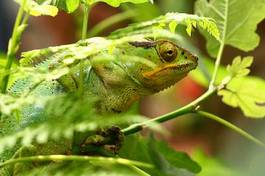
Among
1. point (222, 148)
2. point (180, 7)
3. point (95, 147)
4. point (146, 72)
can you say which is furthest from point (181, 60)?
point (222, 148)

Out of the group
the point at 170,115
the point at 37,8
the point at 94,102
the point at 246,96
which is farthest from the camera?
the point at 246,96

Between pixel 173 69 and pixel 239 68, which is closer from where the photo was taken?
pixel 239 68

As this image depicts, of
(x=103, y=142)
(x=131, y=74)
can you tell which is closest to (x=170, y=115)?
(x=103, y=142)

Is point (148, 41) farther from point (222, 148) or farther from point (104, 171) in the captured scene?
point (222, 148)

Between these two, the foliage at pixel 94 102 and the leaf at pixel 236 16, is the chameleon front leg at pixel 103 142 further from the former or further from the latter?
the leaf at pixel 236 16

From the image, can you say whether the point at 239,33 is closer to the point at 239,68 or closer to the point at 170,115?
the point at 239,68

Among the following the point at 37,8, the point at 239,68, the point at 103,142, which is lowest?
the point at 103,142

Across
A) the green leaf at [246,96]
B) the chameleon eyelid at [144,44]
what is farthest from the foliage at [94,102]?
the chameleon eyelid at [144,44]
